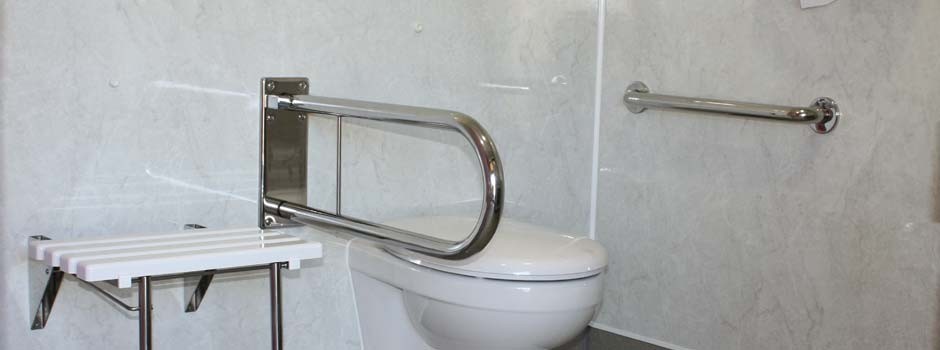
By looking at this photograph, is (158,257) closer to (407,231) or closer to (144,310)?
(144,310)

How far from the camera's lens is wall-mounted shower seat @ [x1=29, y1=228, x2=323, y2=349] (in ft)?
3.54

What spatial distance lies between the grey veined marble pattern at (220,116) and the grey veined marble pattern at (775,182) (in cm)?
24

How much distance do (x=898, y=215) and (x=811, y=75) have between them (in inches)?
11.6

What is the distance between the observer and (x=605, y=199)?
2041mm

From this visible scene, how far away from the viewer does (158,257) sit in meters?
1.12

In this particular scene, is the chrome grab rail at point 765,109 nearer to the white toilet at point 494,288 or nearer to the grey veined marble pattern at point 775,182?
the grey veined marble pattern at point 775,182

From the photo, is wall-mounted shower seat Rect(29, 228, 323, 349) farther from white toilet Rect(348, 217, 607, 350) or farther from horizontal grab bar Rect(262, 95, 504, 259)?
white toilet Rect(348, 217, 607, 350)

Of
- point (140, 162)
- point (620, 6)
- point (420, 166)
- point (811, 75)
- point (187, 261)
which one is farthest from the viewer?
point (620, 6)

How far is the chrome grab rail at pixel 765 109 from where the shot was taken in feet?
5.16

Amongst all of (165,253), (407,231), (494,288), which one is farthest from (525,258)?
(165,253)

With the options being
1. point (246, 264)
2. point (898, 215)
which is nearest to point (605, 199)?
point (898, 215)

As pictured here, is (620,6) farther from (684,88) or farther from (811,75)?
(811,75)

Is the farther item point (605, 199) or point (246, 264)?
point (605, 199)

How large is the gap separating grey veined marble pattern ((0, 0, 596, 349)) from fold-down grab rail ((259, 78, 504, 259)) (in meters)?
0.03
